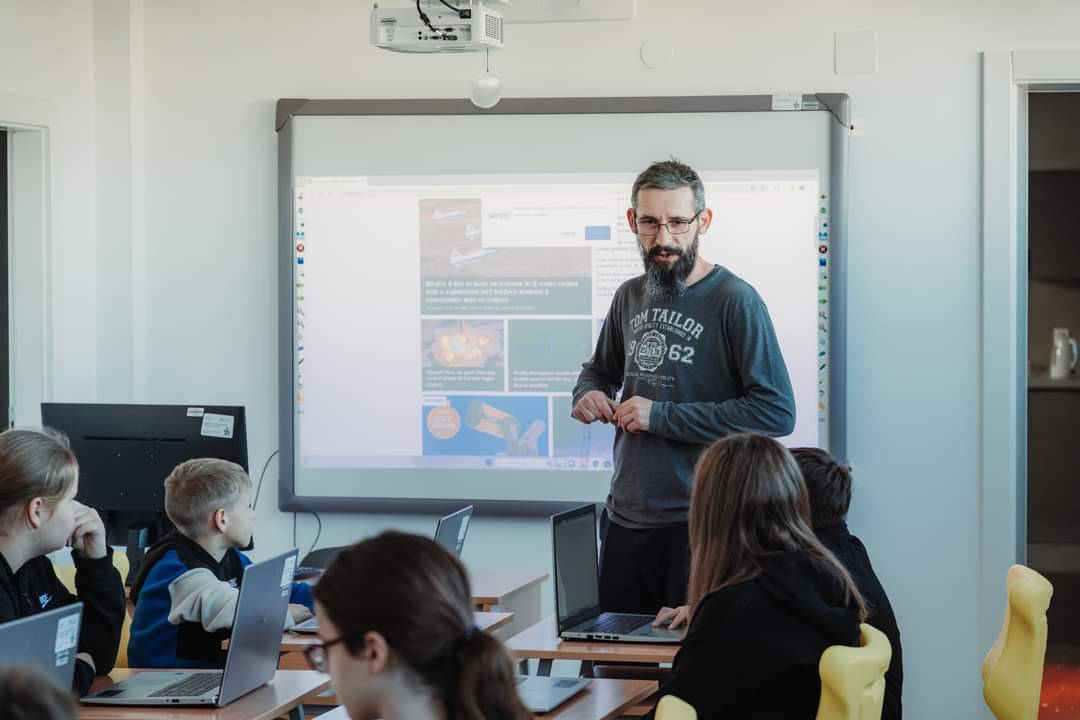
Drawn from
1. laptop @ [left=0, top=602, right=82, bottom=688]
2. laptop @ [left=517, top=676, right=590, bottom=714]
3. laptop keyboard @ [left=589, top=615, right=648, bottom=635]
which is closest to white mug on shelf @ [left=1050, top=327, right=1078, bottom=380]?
Answer: laptop keyboard @ [left=589, top=615, right=648, bottom=635]

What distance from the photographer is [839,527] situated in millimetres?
3025

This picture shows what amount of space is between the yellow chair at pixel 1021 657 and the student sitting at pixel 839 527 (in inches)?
8.2

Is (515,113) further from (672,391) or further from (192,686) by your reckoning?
(192,686)

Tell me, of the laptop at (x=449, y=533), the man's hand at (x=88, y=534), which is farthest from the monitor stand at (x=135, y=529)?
the man's hand at (x=88, y=534)

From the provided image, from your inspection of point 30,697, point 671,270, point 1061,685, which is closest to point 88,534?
point 671,270

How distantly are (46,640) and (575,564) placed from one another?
1461 millimetres

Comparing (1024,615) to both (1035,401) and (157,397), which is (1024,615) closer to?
(157,397)

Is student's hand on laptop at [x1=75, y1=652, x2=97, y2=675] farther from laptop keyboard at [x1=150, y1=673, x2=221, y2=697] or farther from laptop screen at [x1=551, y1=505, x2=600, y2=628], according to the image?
laptop screen at [x1=551, y1=505, x2=600, y2=628]

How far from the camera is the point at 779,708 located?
8.18 ft

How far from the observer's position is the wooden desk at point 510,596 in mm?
3854

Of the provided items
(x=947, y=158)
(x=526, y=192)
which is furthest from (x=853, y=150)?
(x=526, y=192)

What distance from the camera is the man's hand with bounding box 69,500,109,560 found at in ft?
9.66

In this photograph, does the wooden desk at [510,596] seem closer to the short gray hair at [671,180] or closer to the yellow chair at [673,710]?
the short gray hair at [671,180]

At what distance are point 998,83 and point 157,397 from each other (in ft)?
10.7
